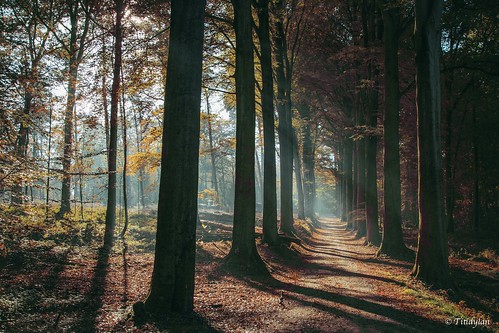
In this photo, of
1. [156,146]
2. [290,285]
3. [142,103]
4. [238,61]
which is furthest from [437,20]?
[156,146]

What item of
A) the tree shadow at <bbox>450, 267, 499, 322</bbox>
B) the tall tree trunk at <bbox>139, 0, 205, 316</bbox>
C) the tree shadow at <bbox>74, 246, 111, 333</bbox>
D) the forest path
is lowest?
the tree shadow at <bbox>450, 267, 499, 322</bbox>

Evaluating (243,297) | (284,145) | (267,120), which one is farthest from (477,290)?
(284,145)

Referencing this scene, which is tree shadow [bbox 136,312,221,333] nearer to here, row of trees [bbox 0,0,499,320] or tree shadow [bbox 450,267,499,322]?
row of trees [bbox 0,0,499,320]

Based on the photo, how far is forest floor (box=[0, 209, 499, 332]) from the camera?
5301 mm

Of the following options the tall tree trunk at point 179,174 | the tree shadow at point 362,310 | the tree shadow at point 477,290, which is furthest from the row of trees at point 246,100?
the tree shadow at point 362,310

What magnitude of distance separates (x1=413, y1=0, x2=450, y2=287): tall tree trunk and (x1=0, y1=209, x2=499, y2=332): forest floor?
0.69 metres

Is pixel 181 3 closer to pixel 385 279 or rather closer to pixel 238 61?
pixel 238 61

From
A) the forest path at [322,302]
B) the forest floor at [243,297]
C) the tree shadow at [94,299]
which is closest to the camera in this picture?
the tree shadow at [94,299]

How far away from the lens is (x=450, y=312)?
21.1 feet

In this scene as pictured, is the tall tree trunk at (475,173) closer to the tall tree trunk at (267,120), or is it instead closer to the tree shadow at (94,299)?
the tall tree trunk at (267,120)

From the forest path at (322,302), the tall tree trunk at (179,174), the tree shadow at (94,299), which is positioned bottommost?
the forest path at (322,302)

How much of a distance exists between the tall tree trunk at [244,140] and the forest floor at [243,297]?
1.17 m

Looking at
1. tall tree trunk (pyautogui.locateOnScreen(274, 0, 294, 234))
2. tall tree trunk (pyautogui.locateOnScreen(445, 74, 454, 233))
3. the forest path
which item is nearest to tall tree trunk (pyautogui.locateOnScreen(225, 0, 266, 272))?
the forest path

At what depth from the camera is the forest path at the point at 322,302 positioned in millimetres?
5578
